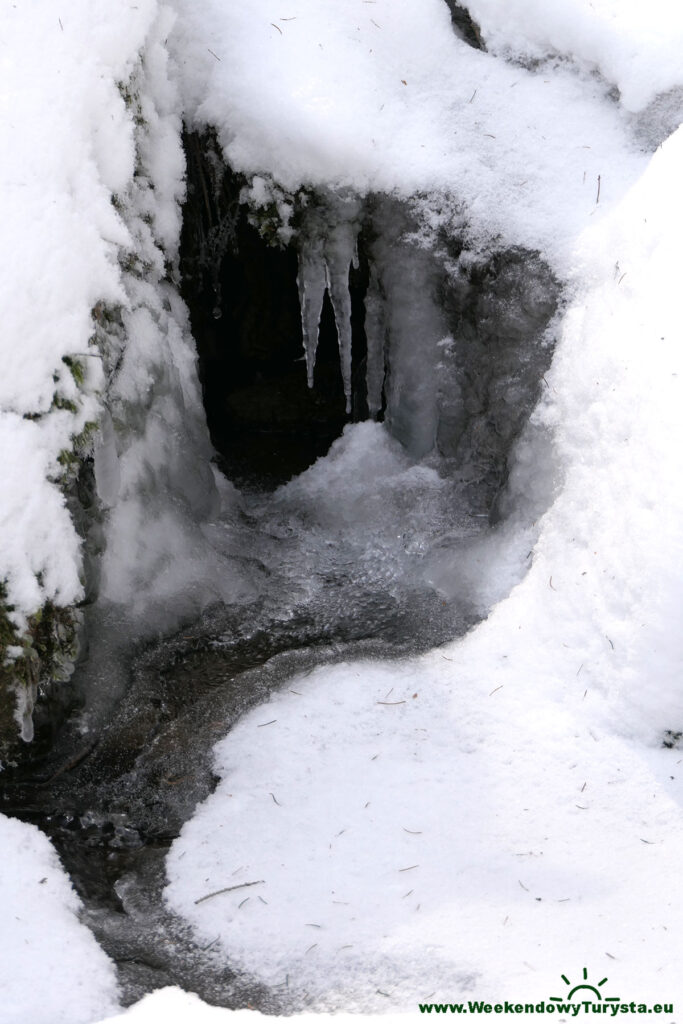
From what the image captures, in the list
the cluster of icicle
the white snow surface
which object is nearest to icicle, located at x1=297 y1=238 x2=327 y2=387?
the cluster of icicle

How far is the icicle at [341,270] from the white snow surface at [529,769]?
50.3 inches

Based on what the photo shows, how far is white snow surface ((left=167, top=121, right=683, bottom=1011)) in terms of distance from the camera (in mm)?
→ 3051

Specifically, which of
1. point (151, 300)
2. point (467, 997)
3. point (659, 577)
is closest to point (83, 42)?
point (151, 300)

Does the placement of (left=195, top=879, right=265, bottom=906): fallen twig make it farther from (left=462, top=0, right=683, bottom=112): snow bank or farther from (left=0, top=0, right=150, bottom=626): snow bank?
(left=462, top=0, right=683, bottom=112): snow bank

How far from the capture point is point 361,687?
409cm

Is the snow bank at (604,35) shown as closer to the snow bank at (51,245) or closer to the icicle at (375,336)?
the icicle at (375,336)

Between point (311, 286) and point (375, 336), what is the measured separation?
1.56 ft

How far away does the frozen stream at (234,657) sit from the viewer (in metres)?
3.31

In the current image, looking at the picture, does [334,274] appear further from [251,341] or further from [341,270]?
[251,341]

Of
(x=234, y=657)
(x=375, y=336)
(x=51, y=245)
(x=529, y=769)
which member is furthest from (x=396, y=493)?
(x=51, y=245)

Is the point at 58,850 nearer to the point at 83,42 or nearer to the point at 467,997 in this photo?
the point at 467,997

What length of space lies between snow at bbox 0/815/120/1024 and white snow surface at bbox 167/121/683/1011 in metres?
0.39

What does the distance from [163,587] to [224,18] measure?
10.3 feet

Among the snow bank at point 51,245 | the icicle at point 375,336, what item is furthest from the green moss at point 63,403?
the icicle at point 375,336
